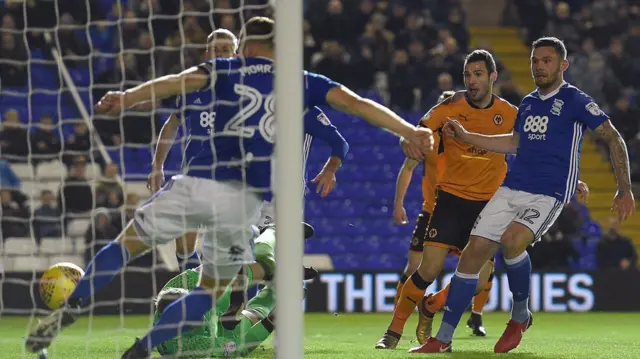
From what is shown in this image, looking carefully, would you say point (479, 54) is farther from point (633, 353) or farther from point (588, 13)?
point (588, 13)

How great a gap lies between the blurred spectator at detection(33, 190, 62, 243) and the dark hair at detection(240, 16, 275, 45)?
620cm

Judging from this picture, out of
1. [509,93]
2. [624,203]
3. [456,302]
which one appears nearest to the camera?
[624,203]

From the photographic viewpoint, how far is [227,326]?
6910 millimetres

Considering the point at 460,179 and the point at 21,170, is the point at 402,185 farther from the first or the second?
the point at 21,170

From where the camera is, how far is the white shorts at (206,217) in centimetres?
560

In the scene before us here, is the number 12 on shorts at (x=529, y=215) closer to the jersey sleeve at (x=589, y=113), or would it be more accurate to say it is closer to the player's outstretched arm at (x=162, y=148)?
the jersey sleeve at (x=589, y=113)

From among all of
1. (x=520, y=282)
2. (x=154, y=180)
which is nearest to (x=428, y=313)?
(x=520, y=282)

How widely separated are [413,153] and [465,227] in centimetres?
249

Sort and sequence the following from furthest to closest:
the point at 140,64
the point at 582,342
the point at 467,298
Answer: the point at 140,64
the point at 582,342
the point at 467,298

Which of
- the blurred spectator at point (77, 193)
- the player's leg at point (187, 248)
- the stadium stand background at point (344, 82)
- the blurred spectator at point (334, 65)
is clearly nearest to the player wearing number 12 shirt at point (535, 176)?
the player's leg at point (187, 248)

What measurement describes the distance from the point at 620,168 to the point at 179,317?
8.66 ft

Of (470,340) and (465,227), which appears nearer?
(465,227)

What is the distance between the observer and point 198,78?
212 inches

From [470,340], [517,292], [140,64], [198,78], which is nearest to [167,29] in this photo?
[140,64]
